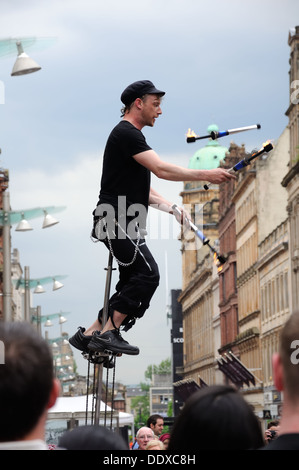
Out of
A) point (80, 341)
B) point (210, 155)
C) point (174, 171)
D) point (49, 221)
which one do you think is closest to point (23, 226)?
point (49, 221)

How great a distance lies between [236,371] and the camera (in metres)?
83.4

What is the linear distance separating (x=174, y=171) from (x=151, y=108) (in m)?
0.43

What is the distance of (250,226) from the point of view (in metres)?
87.2

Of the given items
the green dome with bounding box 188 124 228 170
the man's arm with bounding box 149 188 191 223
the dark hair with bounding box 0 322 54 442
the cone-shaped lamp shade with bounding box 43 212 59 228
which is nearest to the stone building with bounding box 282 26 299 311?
the cone-shaped lamp shade with bounding box 43 212 59 228

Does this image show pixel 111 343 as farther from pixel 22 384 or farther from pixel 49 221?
pixel 49 221

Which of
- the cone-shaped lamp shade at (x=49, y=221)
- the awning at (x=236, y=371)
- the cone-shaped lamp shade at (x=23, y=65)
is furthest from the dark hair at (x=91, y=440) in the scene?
the awning at (x=236, y=371)

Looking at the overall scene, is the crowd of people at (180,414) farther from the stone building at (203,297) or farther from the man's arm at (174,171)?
the stone building at (203,297)

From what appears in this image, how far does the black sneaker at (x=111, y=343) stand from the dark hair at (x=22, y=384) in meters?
3.52

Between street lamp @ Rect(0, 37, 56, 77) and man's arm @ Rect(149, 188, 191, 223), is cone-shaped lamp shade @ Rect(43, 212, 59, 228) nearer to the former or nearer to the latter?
street lamp @ Rect(0, 37, 56, 77)

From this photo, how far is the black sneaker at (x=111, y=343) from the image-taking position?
6596mm

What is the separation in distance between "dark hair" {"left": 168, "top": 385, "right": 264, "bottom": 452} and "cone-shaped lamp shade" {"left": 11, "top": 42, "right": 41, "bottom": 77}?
15432 millimetres

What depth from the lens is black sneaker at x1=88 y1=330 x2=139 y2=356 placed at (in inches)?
260

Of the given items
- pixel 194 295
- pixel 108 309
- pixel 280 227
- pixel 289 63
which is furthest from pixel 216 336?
pixel 108 309

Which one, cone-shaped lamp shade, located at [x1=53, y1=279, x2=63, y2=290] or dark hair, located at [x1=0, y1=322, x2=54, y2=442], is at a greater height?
cone-shaped lamp shade, located at [x1=53, y1=279, x2=63, y2=290]
